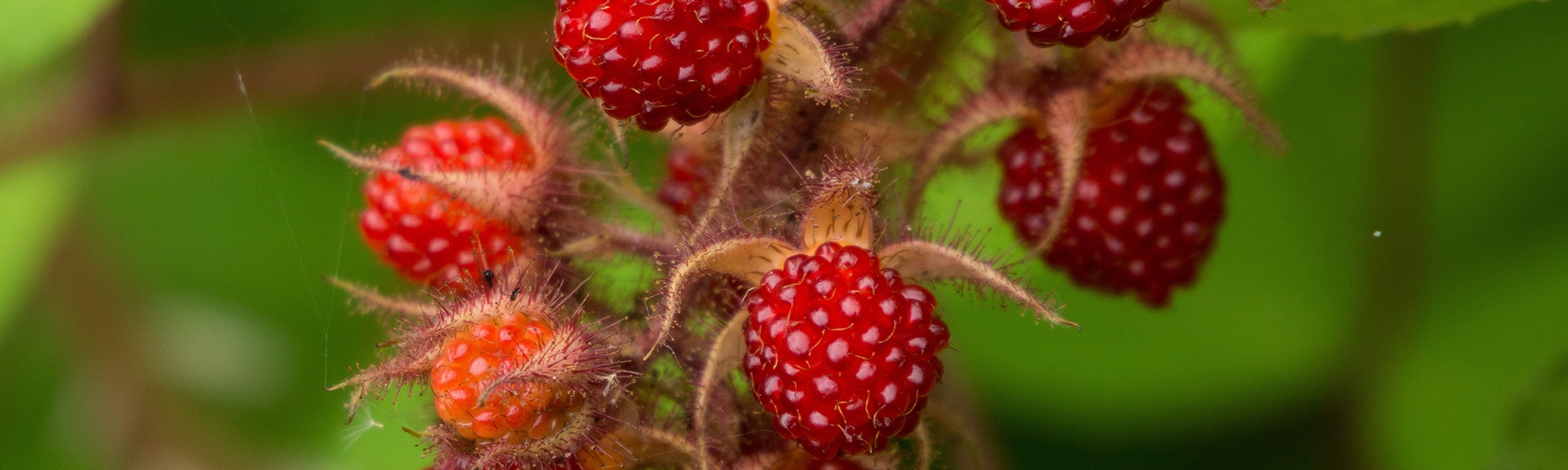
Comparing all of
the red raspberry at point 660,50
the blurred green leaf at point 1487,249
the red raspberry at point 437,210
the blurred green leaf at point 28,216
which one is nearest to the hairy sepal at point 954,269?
the red raspberry at point 660,50

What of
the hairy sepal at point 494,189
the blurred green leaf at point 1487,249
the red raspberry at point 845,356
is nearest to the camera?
the red raspberry at point 845,356

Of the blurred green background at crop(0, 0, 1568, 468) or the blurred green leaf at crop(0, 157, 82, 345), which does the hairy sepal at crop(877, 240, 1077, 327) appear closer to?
the blurred green background at crop(0, 0, 1568, 468)

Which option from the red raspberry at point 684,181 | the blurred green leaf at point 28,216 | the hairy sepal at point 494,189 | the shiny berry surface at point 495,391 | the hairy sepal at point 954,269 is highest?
the hairy sepal at point 954,269

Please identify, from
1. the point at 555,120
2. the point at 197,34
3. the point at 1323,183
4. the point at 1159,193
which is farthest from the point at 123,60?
the point at 1323,183

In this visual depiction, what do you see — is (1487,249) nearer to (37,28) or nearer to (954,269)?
(954,269)

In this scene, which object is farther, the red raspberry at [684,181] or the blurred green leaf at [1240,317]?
the blurred green leaf at [1240,317]

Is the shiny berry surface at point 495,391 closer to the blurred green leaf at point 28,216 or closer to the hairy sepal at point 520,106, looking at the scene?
the hairy sepal at point 520,106

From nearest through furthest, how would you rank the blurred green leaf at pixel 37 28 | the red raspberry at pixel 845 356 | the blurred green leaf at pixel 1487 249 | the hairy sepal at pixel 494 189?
the red raspberry at pixel 845 356, the hairy sepal at pixel 494 189, the blurred green leaf at pixel 1487 249, the blurred green leaf at pixel 37 28
